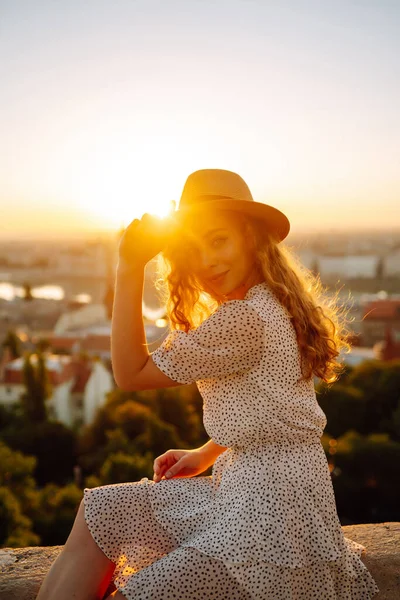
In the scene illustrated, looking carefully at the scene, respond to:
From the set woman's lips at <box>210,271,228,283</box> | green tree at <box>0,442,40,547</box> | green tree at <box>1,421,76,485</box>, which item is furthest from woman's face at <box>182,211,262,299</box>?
green tree at <box>1,421,76,485</box>

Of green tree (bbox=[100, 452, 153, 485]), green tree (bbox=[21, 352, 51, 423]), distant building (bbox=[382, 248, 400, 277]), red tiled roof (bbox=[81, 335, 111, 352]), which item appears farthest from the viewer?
distant building (bbox=[382, 248, 400, 277])

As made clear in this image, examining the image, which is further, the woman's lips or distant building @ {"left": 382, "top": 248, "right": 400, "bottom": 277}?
distant building @ {"left": 382, "top": 248, "right": 400, "bottom": 277}

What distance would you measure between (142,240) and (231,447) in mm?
378

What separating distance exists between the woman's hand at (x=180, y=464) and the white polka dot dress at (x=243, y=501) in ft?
0.42

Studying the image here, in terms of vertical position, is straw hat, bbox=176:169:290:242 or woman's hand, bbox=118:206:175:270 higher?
straw hat, bbox=176:169:290:242

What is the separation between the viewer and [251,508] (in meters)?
0.96

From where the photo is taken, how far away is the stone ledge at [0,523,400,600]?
3.93ft

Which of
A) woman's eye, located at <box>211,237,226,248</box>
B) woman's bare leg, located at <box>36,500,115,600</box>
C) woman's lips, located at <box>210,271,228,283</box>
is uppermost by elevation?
woman's eye, located at <box>211,237,226,248</box>

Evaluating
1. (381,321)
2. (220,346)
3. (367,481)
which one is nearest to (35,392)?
(367,481)

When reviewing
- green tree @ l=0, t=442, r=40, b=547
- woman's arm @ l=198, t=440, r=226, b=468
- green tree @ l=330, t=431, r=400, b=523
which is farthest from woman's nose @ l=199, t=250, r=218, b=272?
green tree @ l=330, t=431, r=400, b=523

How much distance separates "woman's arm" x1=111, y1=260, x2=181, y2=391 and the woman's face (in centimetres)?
Answer: 13

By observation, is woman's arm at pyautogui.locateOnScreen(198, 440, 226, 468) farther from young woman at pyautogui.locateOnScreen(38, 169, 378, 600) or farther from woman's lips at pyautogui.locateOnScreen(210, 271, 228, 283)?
woman's lips at pyautogui.locateOnScreen(210, 271, 228, 283)

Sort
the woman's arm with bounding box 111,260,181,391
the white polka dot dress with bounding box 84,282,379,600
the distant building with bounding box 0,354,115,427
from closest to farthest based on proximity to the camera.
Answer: the white polka dot dress with bounding box 84,282,379,600
the woman's arm with bounding box 111,260,181,391
the distant building with bounding box 0,354,115,427

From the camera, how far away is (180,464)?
1209mm
